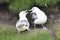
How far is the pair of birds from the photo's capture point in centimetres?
271

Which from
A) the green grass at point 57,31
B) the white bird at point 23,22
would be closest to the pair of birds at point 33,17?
the white bird at point 23,22

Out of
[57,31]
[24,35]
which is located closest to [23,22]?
[24,35]

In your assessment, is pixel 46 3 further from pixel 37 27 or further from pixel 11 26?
pixel 11 26

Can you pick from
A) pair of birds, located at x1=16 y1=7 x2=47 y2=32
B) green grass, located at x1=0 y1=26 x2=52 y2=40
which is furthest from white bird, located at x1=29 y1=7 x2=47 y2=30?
green grass, located at x1=0 y1=26 x2=52 y2=40

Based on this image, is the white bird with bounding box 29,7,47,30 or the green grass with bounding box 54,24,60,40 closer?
the green grass with bounding box 54,24,60,40

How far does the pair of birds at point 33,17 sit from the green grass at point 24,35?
68mm

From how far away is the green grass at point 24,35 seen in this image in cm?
263

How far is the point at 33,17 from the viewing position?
2.88 meters

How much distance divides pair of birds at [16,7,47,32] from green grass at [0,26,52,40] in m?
0.07

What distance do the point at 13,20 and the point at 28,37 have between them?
0.42m

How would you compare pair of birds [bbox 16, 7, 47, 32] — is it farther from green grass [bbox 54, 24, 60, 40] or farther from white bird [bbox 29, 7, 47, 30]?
green grass [bbox 54, 24, 60, 40]

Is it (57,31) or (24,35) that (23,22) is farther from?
(57,31)

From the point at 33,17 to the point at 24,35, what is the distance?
0.93 ft

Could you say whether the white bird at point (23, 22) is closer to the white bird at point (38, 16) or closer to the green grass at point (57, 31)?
the white bird at point (38, 16)
